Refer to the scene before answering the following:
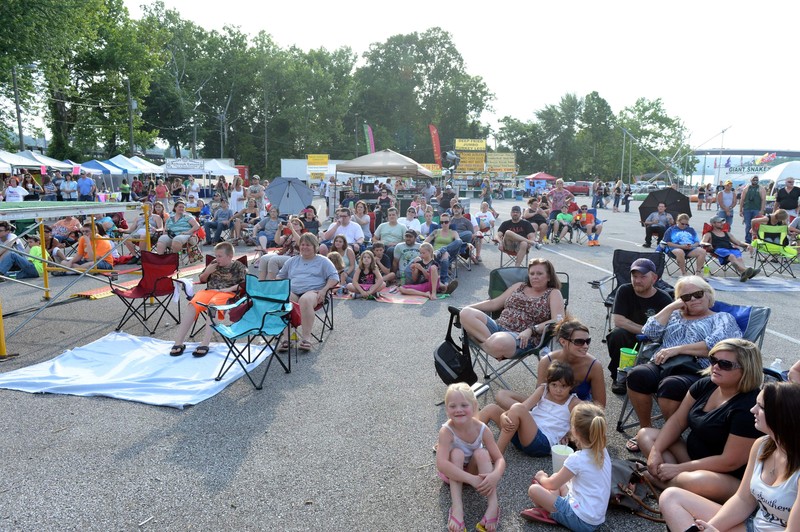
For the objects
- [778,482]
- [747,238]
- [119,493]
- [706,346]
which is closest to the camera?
[778,482]

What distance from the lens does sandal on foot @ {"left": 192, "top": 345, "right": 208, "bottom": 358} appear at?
5.51 metres

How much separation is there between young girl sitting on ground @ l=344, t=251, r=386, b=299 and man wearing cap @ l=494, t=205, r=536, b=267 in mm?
2744

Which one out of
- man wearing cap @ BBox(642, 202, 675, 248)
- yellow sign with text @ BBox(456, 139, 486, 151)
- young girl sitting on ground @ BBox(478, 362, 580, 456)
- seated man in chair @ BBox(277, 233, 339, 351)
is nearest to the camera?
young girl sitting on ground @ BBox(478, 362, 580, 456)

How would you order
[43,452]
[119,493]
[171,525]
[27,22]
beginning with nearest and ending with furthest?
[171,525], [119,493], [43,452], [27,22]

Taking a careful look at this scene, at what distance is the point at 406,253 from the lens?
909 cm

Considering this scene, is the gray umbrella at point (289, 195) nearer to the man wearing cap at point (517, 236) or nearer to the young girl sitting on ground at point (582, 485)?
the man wearing cap at point (517, 236)

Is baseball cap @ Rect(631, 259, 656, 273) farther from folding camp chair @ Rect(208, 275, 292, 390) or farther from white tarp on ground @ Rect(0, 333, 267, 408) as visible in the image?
white tarp on ground @ Rect(0, 333, 267, 408)

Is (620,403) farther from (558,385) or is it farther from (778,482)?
(778,482)

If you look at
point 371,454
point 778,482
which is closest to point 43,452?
point 371,454

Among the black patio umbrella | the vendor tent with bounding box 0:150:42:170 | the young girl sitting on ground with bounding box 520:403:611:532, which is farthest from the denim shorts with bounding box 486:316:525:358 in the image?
the vendor tent with bounding box 0:150:42:170

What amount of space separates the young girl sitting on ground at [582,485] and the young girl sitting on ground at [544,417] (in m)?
0.56

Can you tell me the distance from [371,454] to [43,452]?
207 centimetres

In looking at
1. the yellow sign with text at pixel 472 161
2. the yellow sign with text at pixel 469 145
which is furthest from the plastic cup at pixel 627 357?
the yellow sign with text at pixel 469 145

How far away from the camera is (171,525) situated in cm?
287
